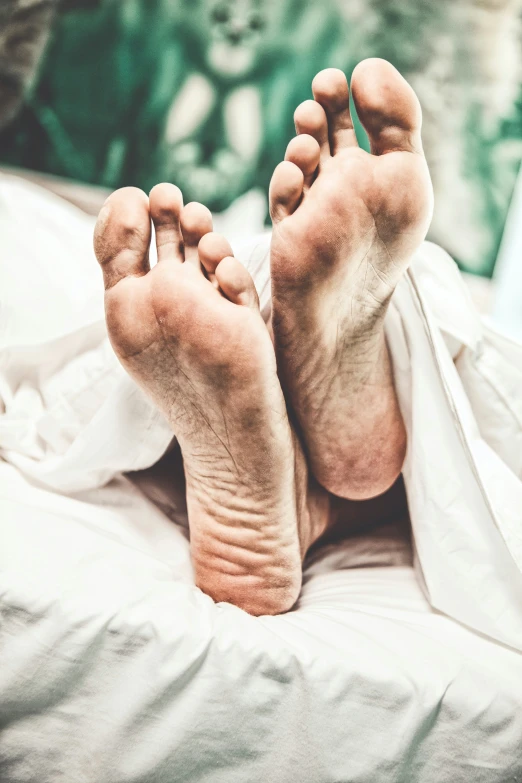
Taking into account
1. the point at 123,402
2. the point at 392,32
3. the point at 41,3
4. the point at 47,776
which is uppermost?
the point at 392,32

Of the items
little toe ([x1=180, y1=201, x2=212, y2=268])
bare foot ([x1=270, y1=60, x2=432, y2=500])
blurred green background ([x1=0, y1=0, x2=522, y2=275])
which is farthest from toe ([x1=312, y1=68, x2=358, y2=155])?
blurred green background ([x1=0, y1=0, x2=522, y2=275])

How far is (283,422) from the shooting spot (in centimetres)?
56

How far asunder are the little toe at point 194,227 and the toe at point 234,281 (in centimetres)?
4

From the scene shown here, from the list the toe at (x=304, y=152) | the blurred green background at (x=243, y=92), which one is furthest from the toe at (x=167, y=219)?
the blurred green background at (x=243, y=92)

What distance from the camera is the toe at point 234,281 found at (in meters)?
0.52

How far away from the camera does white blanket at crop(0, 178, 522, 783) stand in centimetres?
45

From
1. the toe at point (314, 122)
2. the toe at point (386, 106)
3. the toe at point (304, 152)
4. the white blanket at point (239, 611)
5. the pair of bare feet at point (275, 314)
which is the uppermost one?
the toe at point (386, 106)

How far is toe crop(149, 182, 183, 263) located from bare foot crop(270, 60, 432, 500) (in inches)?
3.8

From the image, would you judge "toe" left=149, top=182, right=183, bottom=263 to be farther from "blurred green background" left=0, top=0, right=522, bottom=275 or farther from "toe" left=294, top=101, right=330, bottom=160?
"blurred green background" left=0, top=0, right=522, bottom=275

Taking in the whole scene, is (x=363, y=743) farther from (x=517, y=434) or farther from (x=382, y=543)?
(x=517, y=434)

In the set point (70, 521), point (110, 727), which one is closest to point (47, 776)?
point (110, 727)

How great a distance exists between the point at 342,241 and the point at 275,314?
0.32ft

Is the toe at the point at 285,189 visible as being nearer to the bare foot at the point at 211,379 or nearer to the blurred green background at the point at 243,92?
the bare foot at the point at 211,379

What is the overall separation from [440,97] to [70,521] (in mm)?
1160
